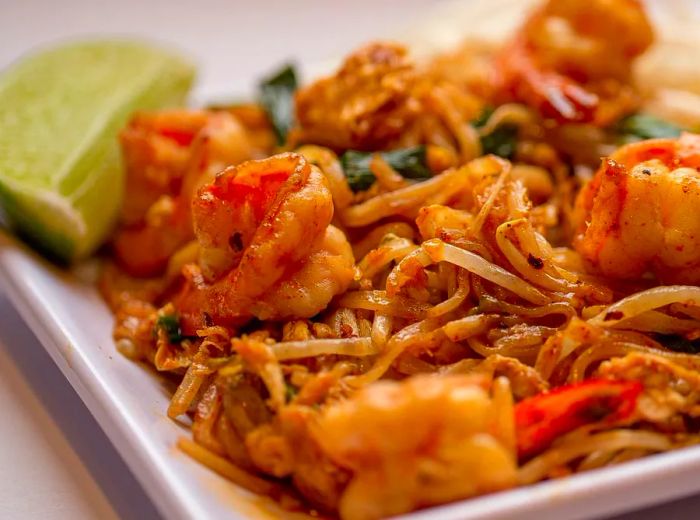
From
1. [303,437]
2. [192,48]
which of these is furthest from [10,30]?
[303,437]

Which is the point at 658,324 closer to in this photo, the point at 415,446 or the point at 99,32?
the point at 415,446

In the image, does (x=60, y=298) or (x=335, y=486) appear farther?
(x=60, y=298)

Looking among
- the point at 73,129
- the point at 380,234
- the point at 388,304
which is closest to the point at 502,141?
the point at 380,234

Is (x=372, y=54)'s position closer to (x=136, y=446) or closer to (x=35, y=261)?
(x=35, y=261)

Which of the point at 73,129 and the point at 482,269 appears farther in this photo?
the point at 73,129

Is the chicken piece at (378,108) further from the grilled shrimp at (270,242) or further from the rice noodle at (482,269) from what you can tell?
the rice noodle at (482,269)

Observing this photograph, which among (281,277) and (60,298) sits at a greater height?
(281,277)
